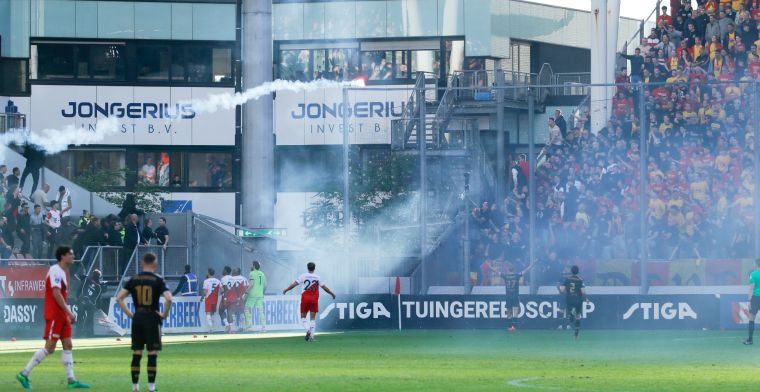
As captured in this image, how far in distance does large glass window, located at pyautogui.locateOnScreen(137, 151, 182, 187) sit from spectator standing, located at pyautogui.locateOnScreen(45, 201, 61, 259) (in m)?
22.7

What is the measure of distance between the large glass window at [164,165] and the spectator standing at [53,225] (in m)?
22.7

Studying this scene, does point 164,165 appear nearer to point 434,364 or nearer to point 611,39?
point 611,39

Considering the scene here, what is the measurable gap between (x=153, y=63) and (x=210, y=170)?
5.61 metres

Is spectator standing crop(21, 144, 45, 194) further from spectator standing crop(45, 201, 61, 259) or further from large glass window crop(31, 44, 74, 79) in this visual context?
large glass window crop(31, 44, 74, 79)

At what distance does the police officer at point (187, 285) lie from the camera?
44.1 meters

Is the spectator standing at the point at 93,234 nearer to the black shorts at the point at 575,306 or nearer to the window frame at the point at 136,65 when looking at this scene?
the black shorts at the point at 575,306

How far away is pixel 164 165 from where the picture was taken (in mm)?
68562

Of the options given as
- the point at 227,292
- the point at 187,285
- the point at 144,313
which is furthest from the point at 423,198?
the point at 144,313

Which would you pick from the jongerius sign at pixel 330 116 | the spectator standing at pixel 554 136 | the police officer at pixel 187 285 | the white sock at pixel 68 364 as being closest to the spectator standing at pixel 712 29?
the spectator standing at pixel 554 136

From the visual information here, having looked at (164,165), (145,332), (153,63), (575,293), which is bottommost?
(575,293)

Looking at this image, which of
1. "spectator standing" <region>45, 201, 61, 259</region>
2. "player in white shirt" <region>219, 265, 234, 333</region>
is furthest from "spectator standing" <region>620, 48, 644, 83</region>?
"spectator standing" <region>45, 201, 61, 259</region>

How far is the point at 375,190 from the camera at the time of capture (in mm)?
61438

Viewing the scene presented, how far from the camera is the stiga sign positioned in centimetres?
4122

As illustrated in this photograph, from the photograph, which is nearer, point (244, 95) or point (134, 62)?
point (244, 95)
